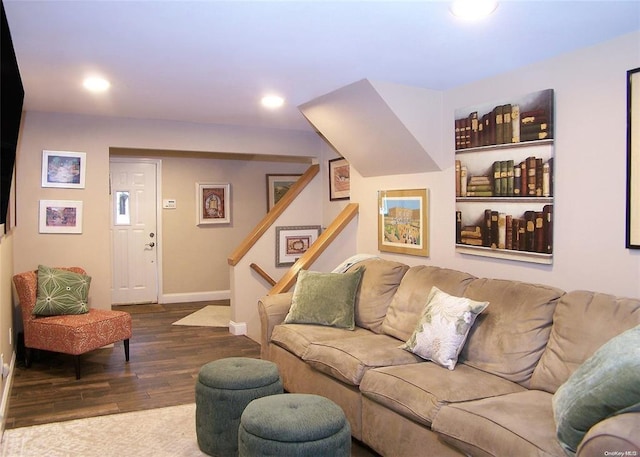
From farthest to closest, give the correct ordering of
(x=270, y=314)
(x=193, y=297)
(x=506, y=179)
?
(x=193, y=297) < (x=270, y=314) < (x=506, y=179)

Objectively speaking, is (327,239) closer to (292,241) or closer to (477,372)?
(292,241)

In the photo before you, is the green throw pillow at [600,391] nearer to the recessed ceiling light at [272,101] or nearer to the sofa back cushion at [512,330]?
the sofa back cushion at [512,330]

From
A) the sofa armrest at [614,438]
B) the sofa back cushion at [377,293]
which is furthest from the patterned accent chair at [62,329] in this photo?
the sofa armrest at [614,438]

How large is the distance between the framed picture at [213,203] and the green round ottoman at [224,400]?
16.6ft

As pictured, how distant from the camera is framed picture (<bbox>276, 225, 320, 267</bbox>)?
5.96 m

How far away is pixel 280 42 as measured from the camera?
2760 mm

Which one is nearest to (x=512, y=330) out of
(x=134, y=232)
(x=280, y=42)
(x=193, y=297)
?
(x=280, y=42)

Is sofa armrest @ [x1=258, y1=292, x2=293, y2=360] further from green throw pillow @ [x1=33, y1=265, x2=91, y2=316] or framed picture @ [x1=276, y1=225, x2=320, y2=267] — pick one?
framed picture @ [x1=276, y1=225, x2=320, y2=267]

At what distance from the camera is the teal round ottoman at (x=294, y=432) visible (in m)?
2.27

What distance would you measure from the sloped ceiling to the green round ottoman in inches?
76.2

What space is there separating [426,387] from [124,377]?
8.98 ft

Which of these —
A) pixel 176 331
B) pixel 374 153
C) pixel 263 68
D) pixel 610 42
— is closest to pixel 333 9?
pixel 263 68

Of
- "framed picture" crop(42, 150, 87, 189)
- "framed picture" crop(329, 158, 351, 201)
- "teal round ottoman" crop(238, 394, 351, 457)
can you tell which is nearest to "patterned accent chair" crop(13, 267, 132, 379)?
"framed picture" crop(42, 150, 87, 189)

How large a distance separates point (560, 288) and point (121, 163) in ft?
19.9
